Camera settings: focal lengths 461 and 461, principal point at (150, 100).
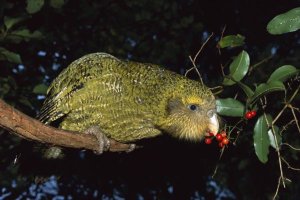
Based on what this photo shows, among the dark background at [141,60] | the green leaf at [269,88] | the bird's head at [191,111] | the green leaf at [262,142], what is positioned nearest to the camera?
the green leaf at [269,88]

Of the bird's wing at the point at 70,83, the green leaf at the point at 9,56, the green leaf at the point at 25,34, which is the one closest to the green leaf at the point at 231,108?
the bird's wing at the point at 70,83

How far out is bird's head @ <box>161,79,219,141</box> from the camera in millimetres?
2900

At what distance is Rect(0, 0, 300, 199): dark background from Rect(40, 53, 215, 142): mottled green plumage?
891 mm

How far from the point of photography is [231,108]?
8.48 ft

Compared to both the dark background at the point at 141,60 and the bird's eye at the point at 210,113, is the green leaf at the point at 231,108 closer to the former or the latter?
the bird's eye at the point at 210,113

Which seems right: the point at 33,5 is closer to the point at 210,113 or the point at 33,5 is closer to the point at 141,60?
the point at 210,113

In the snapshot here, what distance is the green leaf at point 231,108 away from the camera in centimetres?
256

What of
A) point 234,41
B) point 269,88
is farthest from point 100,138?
point 269,88

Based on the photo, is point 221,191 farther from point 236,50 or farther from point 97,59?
point 97,59

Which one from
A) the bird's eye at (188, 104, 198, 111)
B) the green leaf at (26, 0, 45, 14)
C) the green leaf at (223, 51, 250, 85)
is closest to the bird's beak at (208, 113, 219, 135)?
the bird's eye at (188, 104, 198, 111)

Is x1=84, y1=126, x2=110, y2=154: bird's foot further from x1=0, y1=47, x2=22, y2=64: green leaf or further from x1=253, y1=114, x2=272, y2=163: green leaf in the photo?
x1=253, y1=114, x2=272, y2=163: green leaf

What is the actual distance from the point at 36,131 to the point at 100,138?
79 centimetres

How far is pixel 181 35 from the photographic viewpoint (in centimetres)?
496

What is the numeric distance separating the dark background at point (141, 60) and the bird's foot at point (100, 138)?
3.37ft
